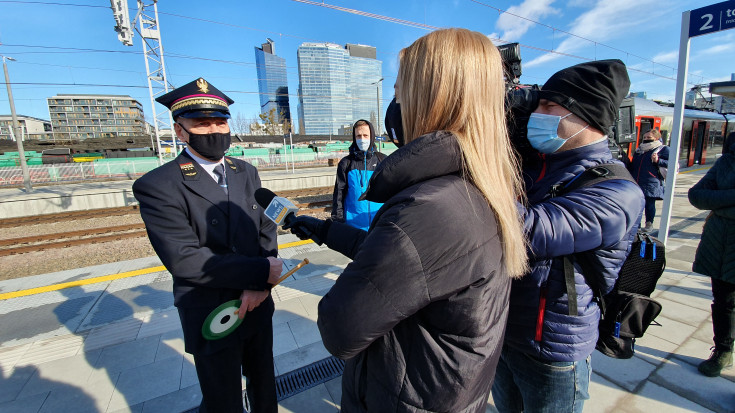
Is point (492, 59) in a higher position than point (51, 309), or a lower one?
higher

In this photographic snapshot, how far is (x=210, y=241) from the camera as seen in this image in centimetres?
172

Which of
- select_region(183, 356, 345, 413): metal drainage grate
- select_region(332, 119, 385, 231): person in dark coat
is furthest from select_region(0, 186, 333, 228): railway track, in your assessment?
select_region(183, 356, 345, 413): metal drainage grate

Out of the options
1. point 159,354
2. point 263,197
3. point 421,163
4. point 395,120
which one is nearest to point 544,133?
point 395,120

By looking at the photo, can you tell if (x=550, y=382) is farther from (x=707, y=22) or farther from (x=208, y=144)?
(x=707, y=22)

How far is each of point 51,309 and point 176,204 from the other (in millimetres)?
3631

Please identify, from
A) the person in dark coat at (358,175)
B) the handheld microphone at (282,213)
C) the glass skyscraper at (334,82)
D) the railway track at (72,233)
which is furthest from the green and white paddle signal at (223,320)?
the glass skyscraper at (334,82)

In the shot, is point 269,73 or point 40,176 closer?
point 40,176

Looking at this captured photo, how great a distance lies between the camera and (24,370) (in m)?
2.67

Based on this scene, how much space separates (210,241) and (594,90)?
6.59ft

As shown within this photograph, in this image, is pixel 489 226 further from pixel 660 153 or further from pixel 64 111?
pixel 64 111

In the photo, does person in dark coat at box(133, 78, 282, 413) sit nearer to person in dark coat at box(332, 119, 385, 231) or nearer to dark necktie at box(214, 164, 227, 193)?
dark necktie at box(214, 164, 227, 193)

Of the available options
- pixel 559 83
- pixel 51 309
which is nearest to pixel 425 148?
pixel 559 83

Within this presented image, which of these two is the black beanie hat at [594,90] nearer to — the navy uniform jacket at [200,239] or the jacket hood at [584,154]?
the jacket hood at [584,154]

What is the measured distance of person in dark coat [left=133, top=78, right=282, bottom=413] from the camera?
1589mm
